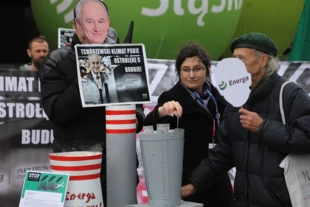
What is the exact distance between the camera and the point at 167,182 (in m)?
3.62

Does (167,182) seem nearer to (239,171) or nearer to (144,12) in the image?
(239,171)

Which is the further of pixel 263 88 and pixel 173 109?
pixel 173 109

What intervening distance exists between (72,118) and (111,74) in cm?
33

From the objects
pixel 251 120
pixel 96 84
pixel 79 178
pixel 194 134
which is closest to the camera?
pixel 79 178

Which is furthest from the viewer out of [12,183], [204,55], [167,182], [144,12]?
[144,12]

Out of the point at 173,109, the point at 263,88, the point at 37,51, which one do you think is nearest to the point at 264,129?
the point at 263,88

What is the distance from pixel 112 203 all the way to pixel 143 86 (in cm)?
65

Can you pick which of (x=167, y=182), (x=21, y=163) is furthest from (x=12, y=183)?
(x=167, y=182)

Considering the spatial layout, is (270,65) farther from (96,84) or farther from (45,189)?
(45,189)

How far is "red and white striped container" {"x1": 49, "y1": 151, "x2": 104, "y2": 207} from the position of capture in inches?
136

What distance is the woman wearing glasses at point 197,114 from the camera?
432 cm

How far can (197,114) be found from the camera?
432 cm

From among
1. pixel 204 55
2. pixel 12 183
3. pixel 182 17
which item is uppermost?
pixel 182 17

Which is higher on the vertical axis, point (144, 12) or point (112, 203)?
point (144, 12)
